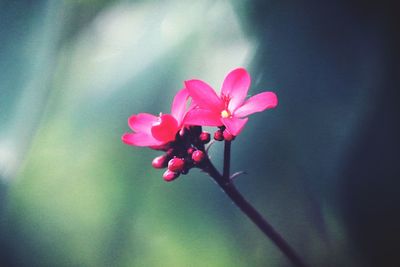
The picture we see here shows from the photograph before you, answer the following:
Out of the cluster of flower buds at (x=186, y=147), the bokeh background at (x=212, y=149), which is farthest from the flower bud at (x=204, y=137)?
the bokeh background at (x=212, y=149)

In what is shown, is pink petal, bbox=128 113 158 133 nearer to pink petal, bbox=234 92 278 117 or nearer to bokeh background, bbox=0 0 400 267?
pink petal, bbox=234 92 278 117

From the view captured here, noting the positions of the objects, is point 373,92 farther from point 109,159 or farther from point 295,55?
point 109,159

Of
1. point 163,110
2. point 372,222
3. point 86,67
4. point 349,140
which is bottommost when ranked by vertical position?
point 372,222

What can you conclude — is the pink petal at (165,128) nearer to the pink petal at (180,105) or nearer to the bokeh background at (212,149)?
the pink petal at (180,105)

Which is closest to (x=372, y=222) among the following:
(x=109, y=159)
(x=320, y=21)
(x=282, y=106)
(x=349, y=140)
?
(x=349, y=140)

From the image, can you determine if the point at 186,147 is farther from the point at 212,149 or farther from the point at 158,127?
the point at 212,149

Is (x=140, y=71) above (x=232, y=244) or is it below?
above

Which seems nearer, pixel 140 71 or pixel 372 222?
pixel 372 222
